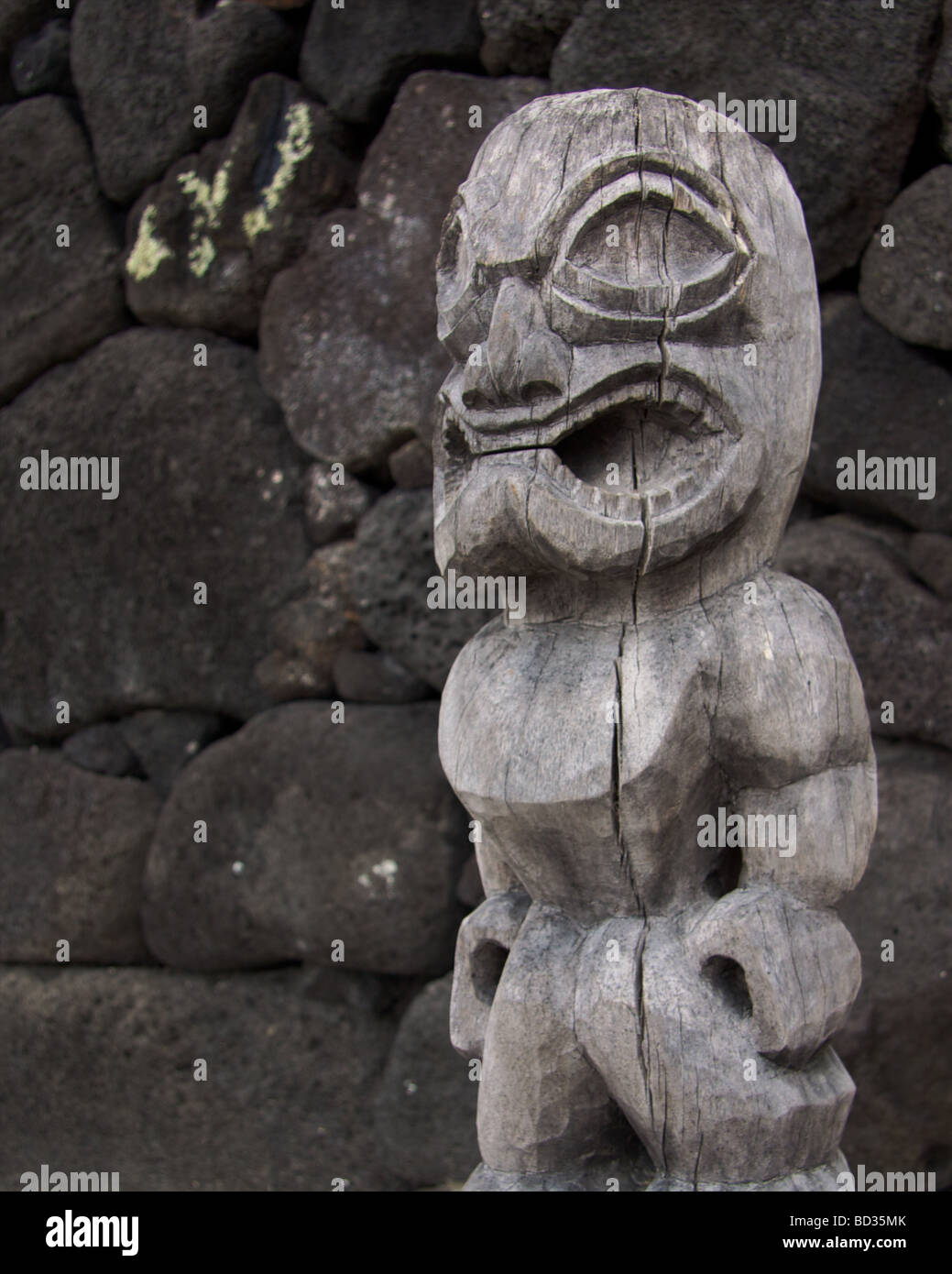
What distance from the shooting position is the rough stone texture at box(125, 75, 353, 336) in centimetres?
250

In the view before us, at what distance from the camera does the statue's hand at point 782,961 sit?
132 cm

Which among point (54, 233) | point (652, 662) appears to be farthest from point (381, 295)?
point (652, 662)

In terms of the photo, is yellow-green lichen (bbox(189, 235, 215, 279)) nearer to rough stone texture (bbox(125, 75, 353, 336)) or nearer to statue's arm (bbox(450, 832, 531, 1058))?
rough stone texture (bbox(125, 75, 353, 336))

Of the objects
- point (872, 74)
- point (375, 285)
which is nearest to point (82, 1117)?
point (375, 285)

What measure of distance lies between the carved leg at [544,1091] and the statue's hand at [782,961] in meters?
0.17

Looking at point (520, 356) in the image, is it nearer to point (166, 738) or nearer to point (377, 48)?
point (377, 48)

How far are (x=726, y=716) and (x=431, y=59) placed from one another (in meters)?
1.58

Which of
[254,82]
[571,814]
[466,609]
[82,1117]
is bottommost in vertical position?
[82,1117]

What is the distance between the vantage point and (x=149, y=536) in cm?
262

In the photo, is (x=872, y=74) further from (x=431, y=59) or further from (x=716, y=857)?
(x=716, y=857)

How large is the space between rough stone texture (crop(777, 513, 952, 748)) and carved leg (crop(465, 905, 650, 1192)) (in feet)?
2.90

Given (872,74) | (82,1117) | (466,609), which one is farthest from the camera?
(82,1117)

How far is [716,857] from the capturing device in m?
1.47

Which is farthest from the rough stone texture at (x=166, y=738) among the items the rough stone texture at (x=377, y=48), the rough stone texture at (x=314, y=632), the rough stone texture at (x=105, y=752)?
the rough stone texture at (x=377, y=48)
